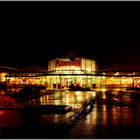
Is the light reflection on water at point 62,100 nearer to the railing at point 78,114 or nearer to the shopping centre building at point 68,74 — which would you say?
the railing at point 78,114

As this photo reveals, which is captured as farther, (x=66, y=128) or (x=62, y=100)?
(x=62, y=100)

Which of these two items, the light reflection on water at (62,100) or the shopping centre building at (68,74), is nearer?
the light reflection on water at (62,100)

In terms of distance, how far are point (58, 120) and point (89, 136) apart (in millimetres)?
3993

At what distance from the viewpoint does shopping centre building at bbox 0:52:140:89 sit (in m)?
59.4

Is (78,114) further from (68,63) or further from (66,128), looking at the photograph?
(68,63)

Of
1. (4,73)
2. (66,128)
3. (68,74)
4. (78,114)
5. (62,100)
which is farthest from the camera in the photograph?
(4,73)

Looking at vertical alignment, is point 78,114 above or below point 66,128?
A: above

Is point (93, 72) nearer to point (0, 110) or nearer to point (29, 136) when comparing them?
point (0, 110)

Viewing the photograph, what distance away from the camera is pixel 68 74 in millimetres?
59219

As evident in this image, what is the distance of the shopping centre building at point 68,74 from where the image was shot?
2338 inches

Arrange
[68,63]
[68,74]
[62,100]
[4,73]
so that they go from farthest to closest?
[4,73]
[68,63]
[68,74]
[62,100]

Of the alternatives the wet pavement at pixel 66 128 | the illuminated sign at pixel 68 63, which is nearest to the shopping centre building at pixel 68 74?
the illuminated sign at pixel 68 63

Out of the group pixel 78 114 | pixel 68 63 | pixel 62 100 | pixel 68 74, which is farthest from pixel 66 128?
pixel 68 63

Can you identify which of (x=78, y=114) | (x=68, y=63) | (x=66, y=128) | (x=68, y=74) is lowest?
(x=66, y=128)
